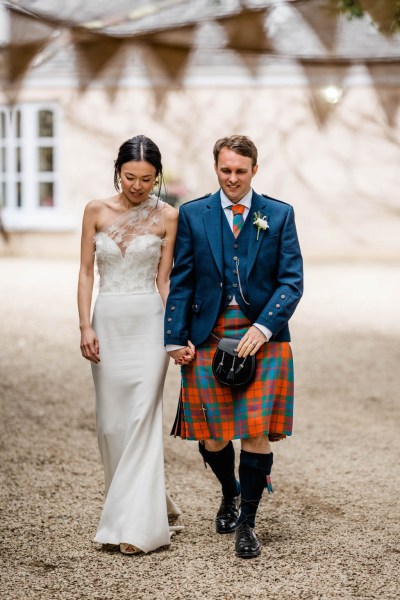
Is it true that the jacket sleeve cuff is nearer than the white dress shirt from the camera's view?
Yes

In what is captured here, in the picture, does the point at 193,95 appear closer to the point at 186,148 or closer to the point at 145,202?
the point at 186,148

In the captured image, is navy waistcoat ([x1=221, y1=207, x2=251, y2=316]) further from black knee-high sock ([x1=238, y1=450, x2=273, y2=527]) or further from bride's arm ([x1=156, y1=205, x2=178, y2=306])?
black knee-high sock ([x1=238, y1=450, x2=273, y2=527])

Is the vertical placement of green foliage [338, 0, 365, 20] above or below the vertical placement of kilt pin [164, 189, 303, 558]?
above

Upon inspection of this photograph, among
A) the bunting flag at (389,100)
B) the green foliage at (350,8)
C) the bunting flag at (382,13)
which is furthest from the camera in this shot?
the bunting flag at (389,100)

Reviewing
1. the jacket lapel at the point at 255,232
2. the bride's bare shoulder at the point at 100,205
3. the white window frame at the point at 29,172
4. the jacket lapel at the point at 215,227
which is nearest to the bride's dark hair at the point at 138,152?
the bride's bare shoulder at the point at 100,205

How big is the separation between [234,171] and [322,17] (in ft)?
17.4

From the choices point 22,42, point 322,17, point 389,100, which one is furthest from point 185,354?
point 389,100

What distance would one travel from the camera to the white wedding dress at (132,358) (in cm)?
327

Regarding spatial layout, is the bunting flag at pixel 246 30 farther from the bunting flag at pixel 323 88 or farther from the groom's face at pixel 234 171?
the groom's face at pixel 234 171

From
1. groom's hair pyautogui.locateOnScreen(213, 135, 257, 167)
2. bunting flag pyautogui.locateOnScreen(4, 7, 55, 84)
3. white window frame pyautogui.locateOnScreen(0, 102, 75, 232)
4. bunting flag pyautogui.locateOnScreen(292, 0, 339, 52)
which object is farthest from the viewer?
white window frame pyautogui.locateOnScreen(0, 102, 75, 232)

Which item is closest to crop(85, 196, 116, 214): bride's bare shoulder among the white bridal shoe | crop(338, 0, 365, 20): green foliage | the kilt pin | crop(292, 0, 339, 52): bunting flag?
the kilt pin

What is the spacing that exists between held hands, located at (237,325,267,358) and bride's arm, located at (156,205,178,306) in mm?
404

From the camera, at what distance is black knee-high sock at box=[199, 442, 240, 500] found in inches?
134

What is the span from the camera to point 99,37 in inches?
322
